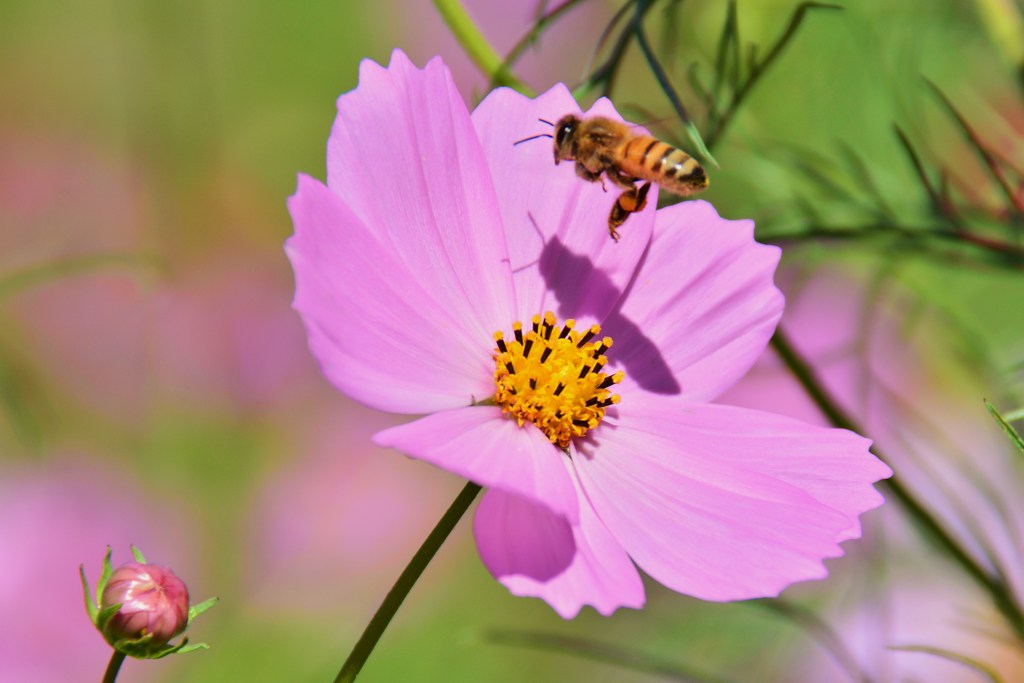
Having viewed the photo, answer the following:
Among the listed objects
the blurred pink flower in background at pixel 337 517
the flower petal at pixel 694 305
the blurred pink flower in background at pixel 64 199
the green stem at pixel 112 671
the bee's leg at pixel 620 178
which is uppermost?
the blurred pink flower in background at pixel 64 199

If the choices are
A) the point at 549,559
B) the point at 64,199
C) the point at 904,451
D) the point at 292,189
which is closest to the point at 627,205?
the point at 549,559

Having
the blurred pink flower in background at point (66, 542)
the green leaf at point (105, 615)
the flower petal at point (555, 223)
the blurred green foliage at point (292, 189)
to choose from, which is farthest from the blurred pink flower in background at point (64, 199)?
the green leaf at point (105, 615)

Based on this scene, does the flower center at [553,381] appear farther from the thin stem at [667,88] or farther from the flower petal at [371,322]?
the thin stem at [667,88]

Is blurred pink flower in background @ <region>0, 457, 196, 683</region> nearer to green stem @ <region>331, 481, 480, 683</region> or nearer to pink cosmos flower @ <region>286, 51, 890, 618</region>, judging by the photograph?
pink cosmos flower @ <region>286, 51, 890, 618</region>

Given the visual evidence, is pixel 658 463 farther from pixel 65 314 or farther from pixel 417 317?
pixel 65 314

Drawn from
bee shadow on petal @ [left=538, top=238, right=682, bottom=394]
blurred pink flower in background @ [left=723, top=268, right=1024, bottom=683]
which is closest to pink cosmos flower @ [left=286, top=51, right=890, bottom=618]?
bee shadow on petal @ [left=538, top=238, right=682, bottom=394]

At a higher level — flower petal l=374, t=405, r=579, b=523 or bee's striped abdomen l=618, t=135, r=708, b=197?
bee's striped abdomen l=618, t=135, r=708, b=197

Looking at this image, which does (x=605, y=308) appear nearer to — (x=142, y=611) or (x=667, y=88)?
(x=667, y=88)

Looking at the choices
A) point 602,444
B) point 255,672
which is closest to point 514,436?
point 602,444

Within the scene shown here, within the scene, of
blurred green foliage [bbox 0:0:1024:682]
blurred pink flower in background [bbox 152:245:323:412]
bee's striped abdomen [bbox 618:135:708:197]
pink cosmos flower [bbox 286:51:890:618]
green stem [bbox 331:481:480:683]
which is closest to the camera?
green stem [bbox 331:481:480:683]
